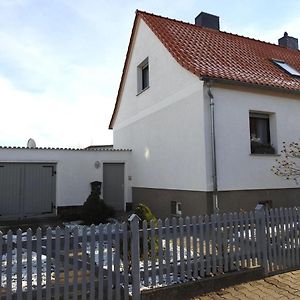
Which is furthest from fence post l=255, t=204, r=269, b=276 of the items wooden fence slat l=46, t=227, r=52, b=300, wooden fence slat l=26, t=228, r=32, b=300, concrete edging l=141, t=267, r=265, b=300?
wooden fence slat l=26, t=228, r=32, b=300

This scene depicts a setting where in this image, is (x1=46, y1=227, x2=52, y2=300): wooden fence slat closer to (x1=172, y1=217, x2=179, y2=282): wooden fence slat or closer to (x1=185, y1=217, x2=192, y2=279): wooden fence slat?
(x1=172, y1=217, x2=179, y2=282): wooden fence slat

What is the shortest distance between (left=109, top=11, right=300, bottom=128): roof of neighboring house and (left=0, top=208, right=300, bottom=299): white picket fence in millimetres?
5104

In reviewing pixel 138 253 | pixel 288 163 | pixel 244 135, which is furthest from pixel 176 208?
pixel 138 253

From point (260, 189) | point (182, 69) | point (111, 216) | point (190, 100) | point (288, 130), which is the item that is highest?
point (182, 69)

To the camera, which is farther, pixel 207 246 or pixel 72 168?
pixel 72 168

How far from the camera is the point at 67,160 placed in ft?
45.7

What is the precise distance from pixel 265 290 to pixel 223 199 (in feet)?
14.8

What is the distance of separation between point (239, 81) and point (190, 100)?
1571mm

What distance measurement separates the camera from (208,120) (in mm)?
9688

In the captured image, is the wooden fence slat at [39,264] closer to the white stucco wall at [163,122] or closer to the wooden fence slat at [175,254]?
the wooden fence slat at [175,254]

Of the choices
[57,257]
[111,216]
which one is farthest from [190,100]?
[57,257]

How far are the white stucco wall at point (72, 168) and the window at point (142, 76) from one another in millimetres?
3139

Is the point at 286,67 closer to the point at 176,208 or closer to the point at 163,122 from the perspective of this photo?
the point at 163,122

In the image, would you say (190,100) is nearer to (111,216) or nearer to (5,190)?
Result: (111,216)
